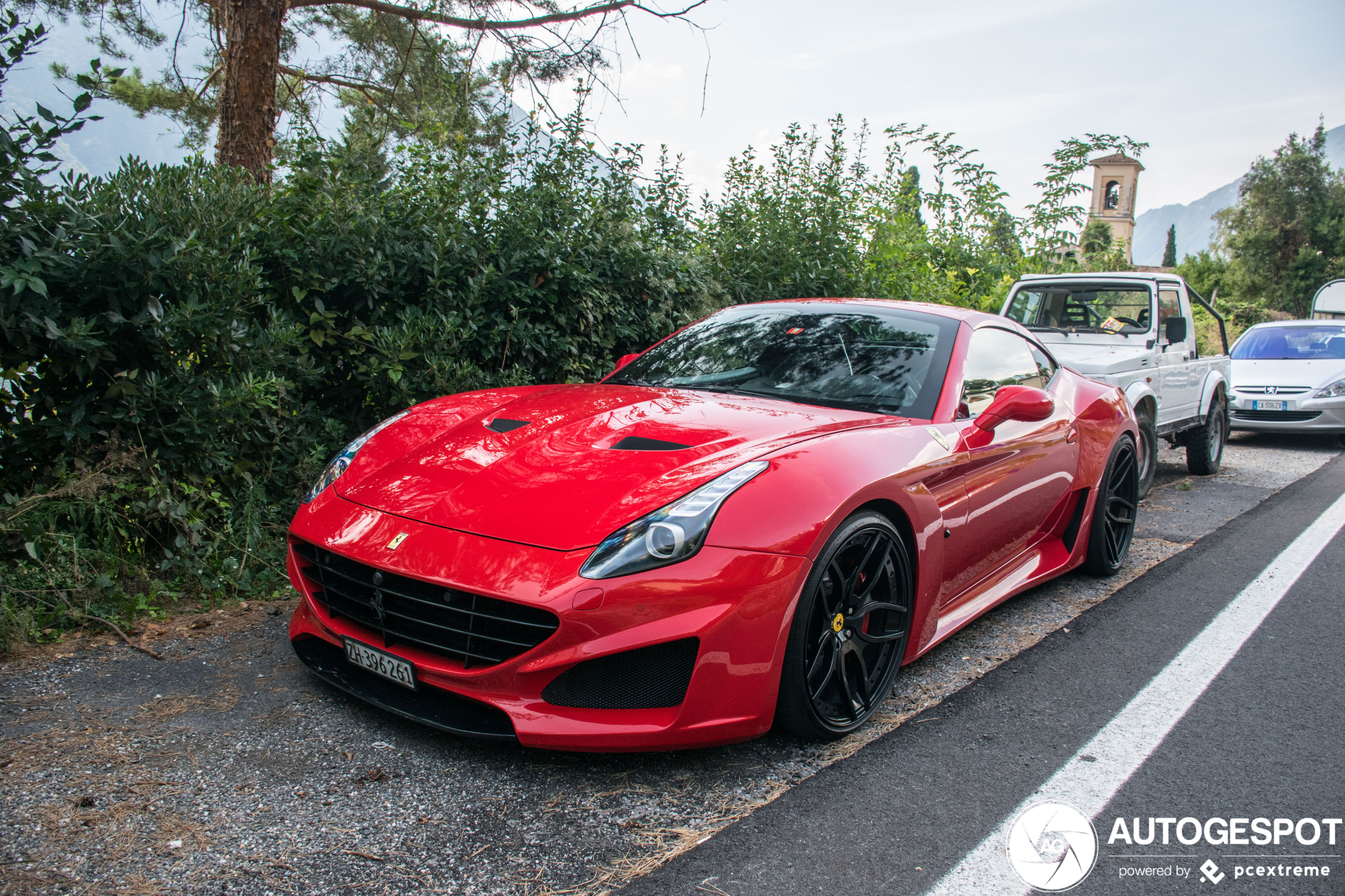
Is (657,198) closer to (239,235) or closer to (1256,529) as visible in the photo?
(239,235)

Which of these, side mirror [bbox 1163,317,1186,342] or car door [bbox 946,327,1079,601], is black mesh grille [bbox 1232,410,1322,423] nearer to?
side mirror [bbox 1163,317,1186,342]

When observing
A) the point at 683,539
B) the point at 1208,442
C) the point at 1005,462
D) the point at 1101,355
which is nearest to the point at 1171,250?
the point at 1208,442

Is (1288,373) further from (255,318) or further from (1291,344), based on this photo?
(255,318)

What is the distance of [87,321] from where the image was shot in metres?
3.50

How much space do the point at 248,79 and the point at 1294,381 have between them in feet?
37.6

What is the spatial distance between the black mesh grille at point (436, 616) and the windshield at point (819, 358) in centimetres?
153

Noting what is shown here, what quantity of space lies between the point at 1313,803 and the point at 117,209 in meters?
4.59

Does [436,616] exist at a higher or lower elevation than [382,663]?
higher

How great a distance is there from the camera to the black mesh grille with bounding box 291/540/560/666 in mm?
2283

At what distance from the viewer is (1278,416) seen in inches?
418

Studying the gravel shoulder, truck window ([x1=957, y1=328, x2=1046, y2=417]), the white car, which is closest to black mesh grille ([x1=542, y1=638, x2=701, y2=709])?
the gravel shoulder

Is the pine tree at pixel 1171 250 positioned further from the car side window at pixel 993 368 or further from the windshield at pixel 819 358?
the windshield at pixel 819 358

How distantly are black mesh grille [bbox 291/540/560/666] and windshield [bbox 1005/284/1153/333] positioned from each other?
6.32 metres

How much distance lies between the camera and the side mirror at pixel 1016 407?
338 centimetres
